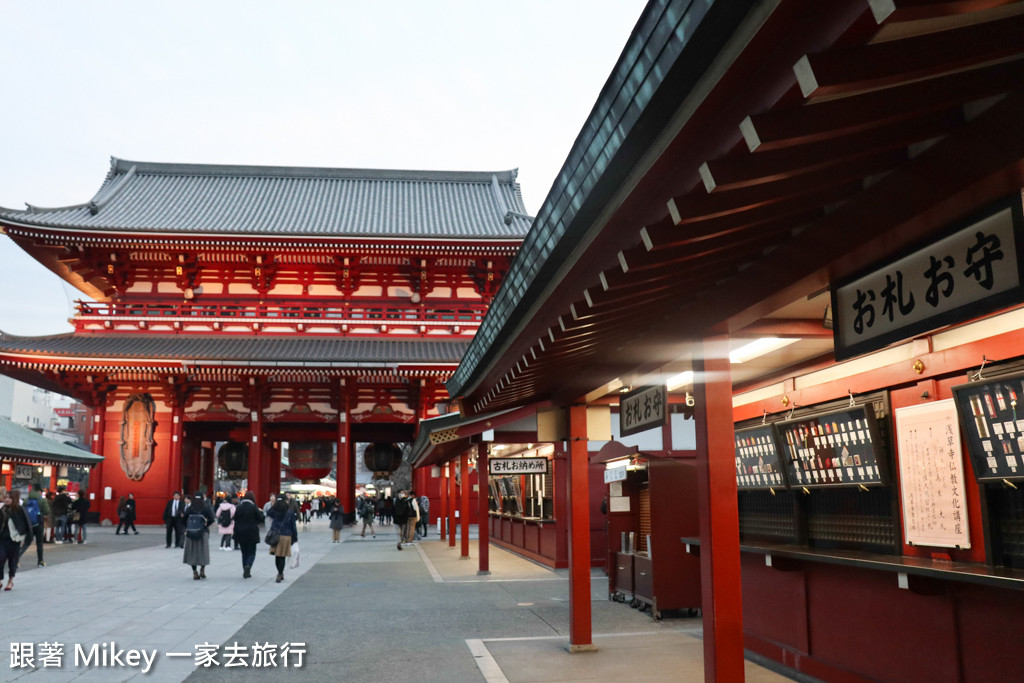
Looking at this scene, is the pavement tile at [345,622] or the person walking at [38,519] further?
the person walking at [38,519]

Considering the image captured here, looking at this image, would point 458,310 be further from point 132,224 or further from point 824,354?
point 824,354

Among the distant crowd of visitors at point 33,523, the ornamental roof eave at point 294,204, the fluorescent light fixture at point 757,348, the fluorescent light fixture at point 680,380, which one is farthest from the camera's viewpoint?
the ornamental roof eave at point 294,204

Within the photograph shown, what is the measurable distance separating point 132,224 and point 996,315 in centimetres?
2902

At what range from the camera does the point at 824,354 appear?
7461 millimetres

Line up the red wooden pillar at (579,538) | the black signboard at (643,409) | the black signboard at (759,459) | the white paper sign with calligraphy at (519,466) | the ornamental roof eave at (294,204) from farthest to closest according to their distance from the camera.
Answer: the ornamental roof eave at (294,204) < the white paper sign with calligraphy at (519,466) < the red wooden pillar at (579,538) < the black signboard at (759,459) < the black signboard at (643,409)

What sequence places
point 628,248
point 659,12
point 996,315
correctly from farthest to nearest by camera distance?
1. point 996,315
2. point 628,248
3. point 659,12

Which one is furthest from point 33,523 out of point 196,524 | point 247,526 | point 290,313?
point 290,313

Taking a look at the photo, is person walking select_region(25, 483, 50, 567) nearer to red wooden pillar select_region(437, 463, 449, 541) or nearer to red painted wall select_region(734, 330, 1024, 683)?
red wooden pillar select_region(437, 463, 449, 541)

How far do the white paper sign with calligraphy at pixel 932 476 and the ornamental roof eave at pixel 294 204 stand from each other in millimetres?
21639

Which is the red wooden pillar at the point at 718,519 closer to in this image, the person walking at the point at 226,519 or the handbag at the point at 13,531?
the handbag at the point at 13,531

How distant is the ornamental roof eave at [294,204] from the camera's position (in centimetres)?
2766

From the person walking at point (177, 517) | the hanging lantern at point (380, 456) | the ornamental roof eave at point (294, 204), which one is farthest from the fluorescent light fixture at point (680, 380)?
the hanging lantern at point (380, 456)

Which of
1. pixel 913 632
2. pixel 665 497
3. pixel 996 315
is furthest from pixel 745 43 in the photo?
pixel 665 497

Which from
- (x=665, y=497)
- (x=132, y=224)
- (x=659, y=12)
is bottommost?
(x=665, y=497)
